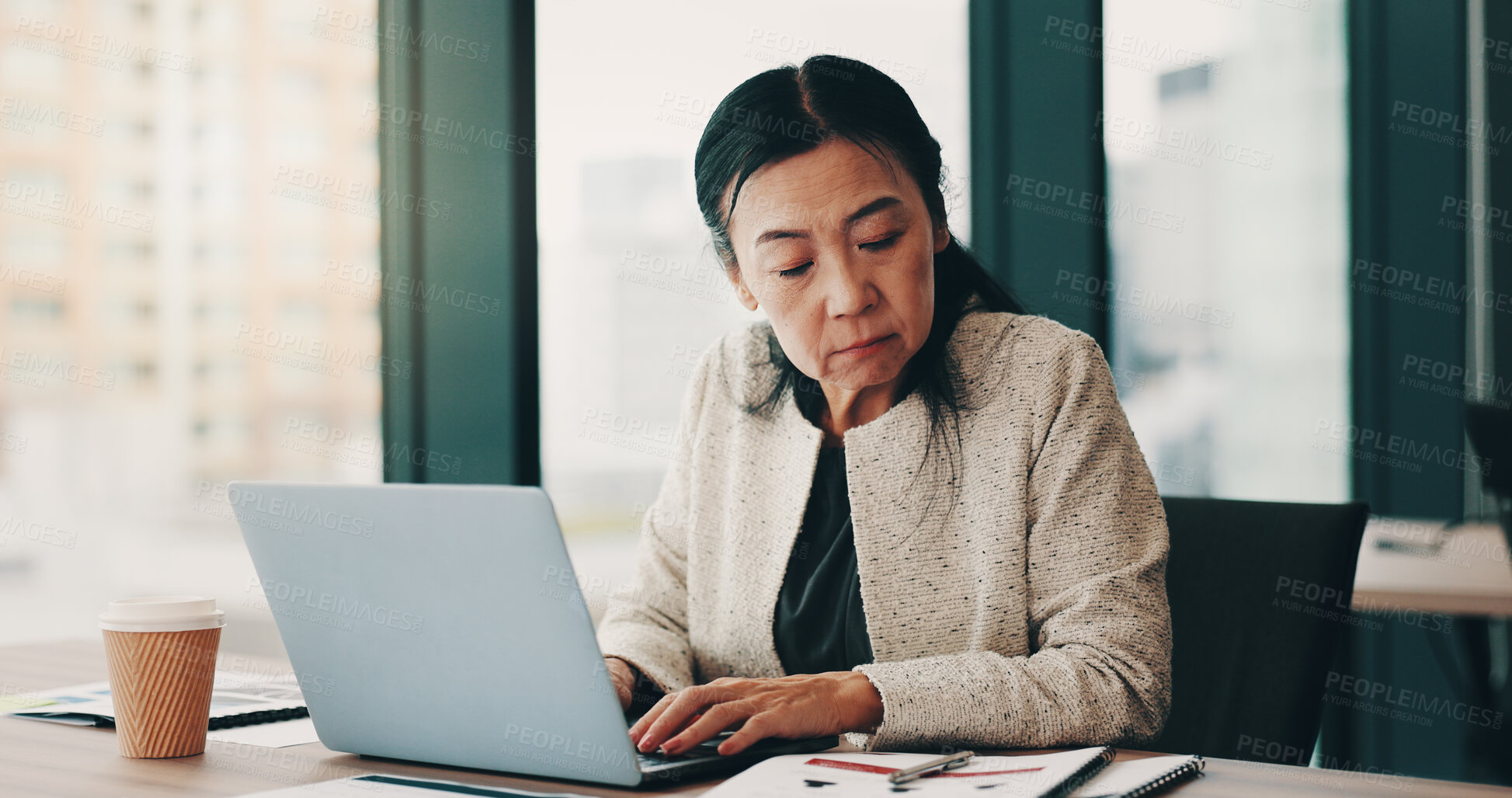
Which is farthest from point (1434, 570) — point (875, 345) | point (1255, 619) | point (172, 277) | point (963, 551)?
point (172, 277)

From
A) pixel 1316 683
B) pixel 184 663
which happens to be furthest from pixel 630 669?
pixel 1316 683

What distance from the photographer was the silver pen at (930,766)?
789 mm

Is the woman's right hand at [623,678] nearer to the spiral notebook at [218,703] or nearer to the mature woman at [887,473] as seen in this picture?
the mature woman at [887,473]

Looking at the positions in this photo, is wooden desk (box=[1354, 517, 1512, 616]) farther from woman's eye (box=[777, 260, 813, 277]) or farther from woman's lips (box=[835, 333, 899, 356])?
woman's eye (box=[777, 260, 813, 277])

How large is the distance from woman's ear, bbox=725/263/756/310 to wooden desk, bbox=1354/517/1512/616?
908mm

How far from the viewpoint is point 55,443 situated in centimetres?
290

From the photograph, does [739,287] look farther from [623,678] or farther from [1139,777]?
[1139,777]

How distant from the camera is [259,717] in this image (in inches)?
43.7

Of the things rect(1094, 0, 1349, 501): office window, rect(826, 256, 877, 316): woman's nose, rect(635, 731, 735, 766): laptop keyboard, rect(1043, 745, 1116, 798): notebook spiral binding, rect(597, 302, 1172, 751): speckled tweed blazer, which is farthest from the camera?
rect(1094, 0, 1349, 501): office window

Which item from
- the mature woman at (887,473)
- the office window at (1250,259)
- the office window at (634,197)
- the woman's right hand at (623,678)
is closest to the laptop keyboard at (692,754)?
the mature woman at (887,473)

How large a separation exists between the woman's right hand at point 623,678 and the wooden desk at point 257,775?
0.30 meters

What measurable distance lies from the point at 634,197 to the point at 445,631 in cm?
205

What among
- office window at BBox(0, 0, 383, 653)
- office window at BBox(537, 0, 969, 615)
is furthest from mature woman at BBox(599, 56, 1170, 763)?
office window at BBox(0, 0, 383, 653)

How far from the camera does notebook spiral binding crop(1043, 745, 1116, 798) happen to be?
2.46 feet
